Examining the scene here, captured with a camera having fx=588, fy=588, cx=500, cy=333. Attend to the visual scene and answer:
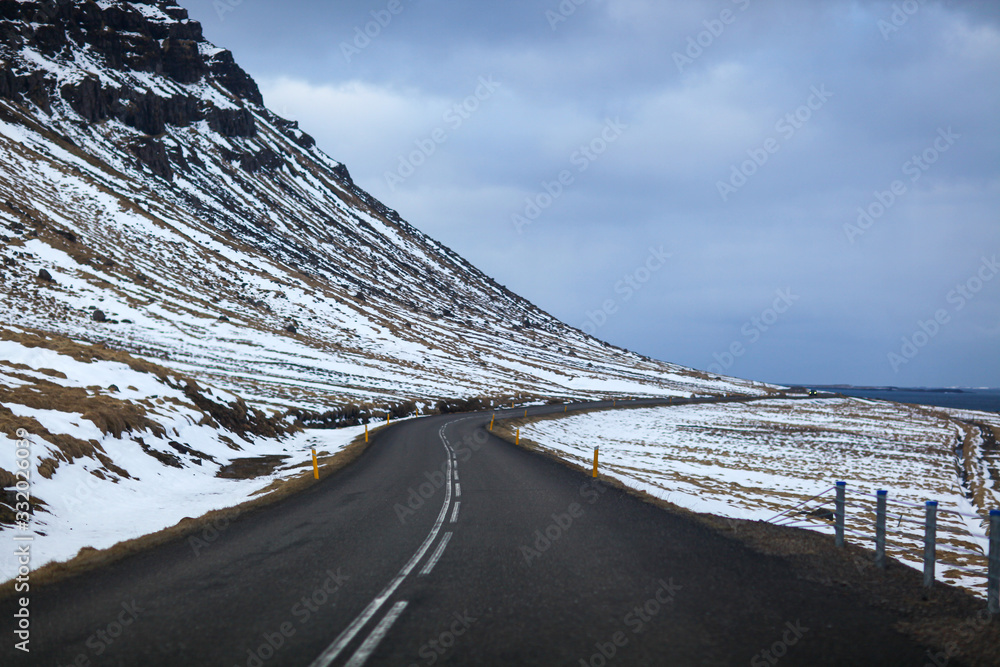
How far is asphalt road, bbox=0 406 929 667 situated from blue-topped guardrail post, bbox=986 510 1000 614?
131cm

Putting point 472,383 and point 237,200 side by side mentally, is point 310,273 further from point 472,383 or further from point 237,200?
point 472,383

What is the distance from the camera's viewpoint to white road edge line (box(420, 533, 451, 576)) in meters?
8.63

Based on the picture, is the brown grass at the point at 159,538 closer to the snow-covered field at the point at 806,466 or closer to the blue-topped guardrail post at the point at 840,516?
the snow-covered field at the point at 806,466

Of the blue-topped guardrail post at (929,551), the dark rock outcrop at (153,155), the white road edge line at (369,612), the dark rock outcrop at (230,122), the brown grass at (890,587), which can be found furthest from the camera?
the dark rock outcrop at (230,122)

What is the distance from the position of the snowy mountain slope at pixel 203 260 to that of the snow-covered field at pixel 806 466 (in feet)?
76.9

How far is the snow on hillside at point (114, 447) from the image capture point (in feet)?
40.7

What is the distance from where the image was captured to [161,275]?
289ft

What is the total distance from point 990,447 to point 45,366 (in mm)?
59520

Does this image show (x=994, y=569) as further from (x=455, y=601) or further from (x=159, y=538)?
(x=159, y=538)

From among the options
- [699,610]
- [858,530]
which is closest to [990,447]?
[858,530]

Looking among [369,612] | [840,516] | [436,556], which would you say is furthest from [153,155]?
[840,516]

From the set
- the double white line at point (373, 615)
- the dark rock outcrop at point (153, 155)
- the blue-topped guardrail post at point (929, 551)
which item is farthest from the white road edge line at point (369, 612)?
the dark rock outcrop at point (153, 155)

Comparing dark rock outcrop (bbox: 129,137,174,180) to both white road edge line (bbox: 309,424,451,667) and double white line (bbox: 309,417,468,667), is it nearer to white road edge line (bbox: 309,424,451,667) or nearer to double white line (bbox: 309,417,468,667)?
white road edge line (bbox: 309,424,451,667)

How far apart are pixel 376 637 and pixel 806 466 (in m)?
30.5
